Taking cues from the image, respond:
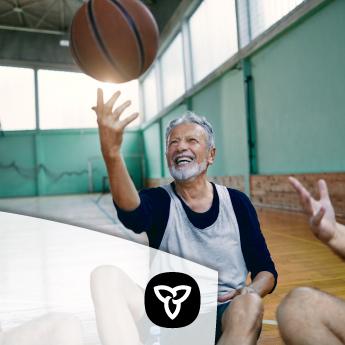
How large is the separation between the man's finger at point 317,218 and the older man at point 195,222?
0.25 m

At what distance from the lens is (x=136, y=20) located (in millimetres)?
1750

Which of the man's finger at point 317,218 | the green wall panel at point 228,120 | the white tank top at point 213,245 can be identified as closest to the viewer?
the man's finger at point 317,218

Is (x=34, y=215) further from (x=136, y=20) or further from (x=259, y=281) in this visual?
(x=259, y=281)

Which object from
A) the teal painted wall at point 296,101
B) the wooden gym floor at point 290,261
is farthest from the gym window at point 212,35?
the wooden gym floor at point 290,261

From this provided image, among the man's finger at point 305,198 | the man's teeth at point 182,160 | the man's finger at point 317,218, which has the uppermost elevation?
the man's teeth at point 182,160

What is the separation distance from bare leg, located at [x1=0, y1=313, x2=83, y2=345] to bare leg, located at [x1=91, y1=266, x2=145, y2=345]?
0.22ft

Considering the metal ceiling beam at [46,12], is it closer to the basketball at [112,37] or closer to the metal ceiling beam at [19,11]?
the metal ceiling beam at [19,11]

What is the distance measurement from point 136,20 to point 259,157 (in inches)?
194

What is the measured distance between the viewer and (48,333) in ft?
3.71

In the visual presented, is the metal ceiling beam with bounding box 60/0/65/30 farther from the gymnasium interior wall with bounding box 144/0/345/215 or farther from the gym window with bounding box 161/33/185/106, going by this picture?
the gymnasium interior wall with bounding box 144/0/345/215

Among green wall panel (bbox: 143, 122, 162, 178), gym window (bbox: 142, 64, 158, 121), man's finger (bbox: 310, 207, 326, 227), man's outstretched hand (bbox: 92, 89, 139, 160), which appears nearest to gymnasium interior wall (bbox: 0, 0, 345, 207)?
green wall panel (bbox: 143, 122, 162, 178)

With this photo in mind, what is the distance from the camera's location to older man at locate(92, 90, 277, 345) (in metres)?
1.04

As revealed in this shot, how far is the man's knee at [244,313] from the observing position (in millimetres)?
1025

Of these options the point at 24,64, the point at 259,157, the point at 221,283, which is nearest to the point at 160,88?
the point at 24,64
